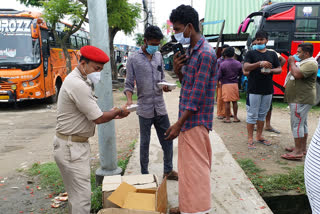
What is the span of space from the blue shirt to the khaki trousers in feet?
3.27

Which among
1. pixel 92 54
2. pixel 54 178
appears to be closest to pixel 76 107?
pixel 92 54

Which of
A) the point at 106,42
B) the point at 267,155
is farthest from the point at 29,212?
the point at 267,155

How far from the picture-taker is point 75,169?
7.61 feet

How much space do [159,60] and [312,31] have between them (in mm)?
7455

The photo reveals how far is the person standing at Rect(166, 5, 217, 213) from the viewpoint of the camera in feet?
7.41

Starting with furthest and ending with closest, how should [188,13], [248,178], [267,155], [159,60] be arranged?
1. [267,155]
2. [248,178]
3. [159,60]
4. [188,13]

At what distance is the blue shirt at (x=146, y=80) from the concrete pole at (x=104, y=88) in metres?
0.30

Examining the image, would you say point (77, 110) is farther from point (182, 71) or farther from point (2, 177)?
point (2, 177)

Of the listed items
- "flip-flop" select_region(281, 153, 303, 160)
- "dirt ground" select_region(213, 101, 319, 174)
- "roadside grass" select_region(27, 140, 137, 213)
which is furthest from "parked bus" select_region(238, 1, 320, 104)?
"roadside grass" select_region(27, 140, 137, 213)

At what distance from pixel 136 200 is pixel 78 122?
0.89 m

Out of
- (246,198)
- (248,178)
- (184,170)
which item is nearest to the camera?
(184,170)

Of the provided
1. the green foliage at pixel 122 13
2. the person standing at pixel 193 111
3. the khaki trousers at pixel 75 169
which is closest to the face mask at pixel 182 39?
the person standing at pixel 193 111

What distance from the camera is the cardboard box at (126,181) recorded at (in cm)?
269

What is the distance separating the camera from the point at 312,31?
28.2 ft
